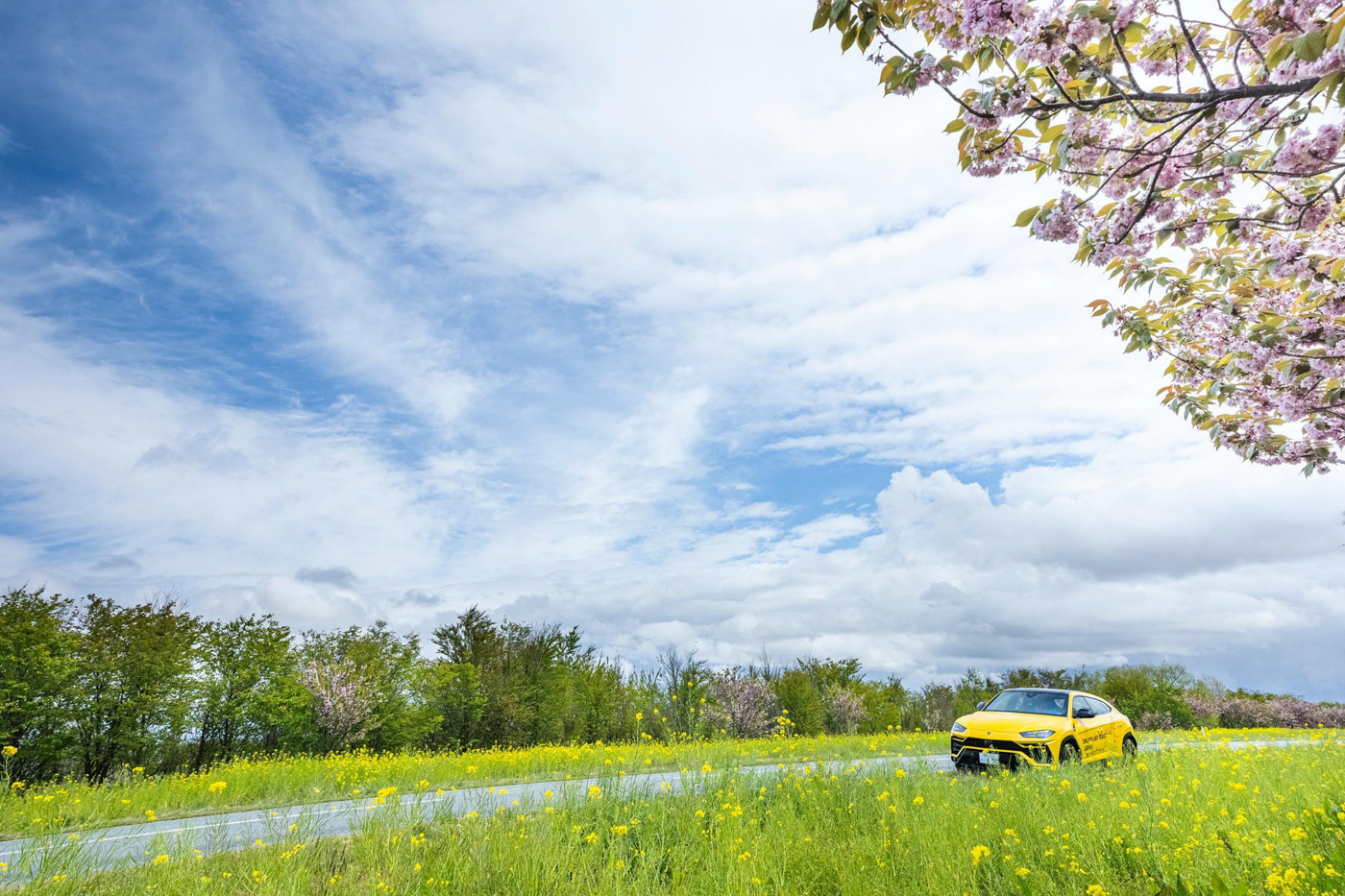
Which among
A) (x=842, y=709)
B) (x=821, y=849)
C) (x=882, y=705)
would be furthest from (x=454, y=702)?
(x=821, y=849)

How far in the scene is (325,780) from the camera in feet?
37.0

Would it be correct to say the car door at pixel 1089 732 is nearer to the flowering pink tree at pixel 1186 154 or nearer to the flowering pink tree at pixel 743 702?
the flowering pink tree at pixel 1186 154

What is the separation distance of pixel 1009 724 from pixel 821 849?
21.3 feet

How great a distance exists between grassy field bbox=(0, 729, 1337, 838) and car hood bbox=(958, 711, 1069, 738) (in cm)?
193

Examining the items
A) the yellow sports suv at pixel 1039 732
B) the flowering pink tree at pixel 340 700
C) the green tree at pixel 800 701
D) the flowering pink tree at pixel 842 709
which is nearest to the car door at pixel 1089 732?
the yellow sports suv at pixel 1039 732

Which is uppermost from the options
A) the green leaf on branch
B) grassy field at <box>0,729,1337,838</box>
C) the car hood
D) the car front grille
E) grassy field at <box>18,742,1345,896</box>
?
Answer: the green leaf on branch

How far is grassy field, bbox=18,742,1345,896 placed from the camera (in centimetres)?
462

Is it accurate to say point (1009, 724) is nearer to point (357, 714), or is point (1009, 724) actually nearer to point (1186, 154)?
point (1186, 154)

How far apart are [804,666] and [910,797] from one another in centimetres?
1993

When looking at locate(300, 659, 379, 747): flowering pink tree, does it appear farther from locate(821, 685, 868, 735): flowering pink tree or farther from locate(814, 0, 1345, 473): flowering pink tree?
locate(814, 0, 1345, 473): flowering pink tree

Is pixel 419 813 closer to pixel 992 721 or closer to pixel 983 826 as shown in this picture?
pixel 983 826

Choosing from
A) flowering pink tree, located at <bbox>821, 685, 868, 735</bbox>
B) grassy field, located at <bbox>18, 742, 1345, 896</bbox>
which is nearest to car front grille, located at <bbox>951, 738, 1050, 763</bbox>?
grassy field, located at <bbox>18, 742, 1345, 896</bbox>

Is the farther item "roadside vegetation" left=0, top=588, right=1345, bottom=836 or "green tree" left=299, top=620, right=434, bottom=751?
"green tree" left=299, top=620, right=434, bottom=751

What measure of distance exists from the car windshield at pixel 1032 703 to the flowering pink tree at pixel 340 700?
17.2 meters
